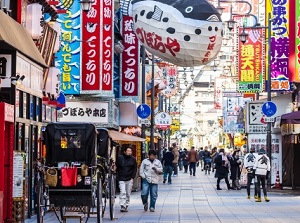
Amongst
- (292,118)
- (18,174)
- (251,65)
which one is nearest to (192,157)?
(251,65)

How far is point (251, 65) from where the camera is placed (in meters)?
37.4

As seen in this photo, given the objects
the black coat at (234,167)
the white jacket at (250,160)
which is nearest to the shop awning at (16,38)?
the white jacket at (250,160)

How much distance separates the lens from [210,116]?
132250 mm

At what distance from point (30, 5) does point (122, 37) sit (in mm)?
13104

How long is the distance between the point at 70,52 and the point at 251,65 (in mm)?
9830

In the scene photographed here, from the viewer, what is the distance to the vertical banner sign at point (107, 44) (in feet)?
98.9

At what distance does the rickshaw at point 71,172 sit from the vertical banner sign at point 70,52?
33.4 ft

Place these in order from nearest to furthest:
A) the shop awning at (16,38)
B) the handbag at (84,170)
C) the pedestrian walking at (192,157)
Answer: the shop awning at (16,38)
the handbag at (84,170)
the pedestrian walking at (192,157)

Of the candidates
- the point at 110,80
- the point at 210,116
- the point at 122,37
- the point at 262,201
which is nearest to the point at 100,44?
the point at 110,80

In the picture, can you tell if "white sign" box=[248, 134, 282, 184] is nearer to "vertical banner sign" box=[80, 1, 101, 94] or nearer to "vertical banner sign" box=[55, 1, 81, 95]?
"vertical banner sign" box=[80, 1, 101, 94]

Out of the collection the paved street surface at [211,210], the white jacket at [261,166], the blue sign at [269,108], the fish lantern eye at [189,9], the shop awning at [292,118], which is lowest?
the paved street surface at [211,210]

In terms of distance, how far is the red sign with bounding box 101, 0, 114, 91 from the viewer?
3016 cm

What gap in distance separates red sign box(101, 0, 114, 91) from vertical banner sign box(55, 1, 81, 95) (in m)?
0.90

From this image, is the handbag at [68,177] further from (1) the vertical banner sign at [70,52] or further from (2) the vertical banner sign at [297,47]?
(2) the vertical banner sign at [297,47]
